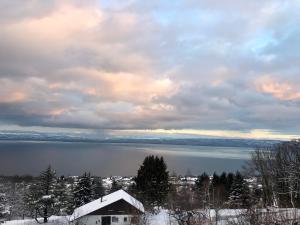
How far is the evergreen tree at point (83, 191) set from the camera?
68000 mm

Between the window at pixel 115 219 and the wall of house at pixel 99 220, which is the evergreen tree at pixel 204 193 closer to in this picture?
the wall of house at pixel 99 220

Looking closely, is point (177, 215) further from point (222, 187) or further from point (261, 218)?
point (261, 218)

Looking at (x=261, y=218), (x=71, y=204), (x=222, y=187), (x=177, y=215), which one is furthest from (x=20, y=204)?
(x=261, y=218)

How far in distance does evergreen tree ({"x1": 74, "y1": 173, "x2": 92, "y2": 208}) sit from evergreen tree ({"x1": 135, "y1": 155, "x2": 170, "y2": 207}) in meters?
8.56

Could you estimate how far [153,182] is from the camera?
65812 mm

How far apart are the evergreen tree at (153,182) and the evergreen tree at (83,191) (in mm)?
8560

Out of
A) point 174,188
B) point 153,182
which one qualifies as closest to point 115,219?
point 153,182

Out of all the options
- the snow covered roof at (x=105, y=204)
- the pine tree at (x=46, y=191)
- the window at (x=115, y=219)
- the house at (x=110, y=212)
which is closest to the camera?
the snow covered roof at (x=105, y=204)

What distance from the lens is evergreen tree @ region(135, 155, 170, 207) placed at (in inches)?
2549

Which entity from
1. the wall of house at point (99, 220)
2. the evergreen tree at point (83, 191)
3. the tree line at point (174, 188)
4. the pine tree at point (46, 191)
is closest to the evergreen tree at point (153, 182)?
the tree line at point (174, 188)

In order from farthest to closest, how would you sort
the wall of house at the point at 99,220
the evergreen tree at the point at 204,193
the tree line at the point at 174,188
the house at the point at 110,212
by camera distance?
the wall of house at the point at 99,220 → the house at the point at 110,212 → the evergreen tree at the point at 204,193 → the tree line at the point at 174,188

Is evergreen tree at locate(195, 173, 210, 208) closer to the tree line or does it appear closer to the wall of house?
the tree line

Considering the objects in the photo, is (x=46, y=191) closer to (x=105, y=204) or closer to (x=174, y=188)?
(x=105, y=204)

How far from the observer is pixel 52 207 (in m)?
62.8
